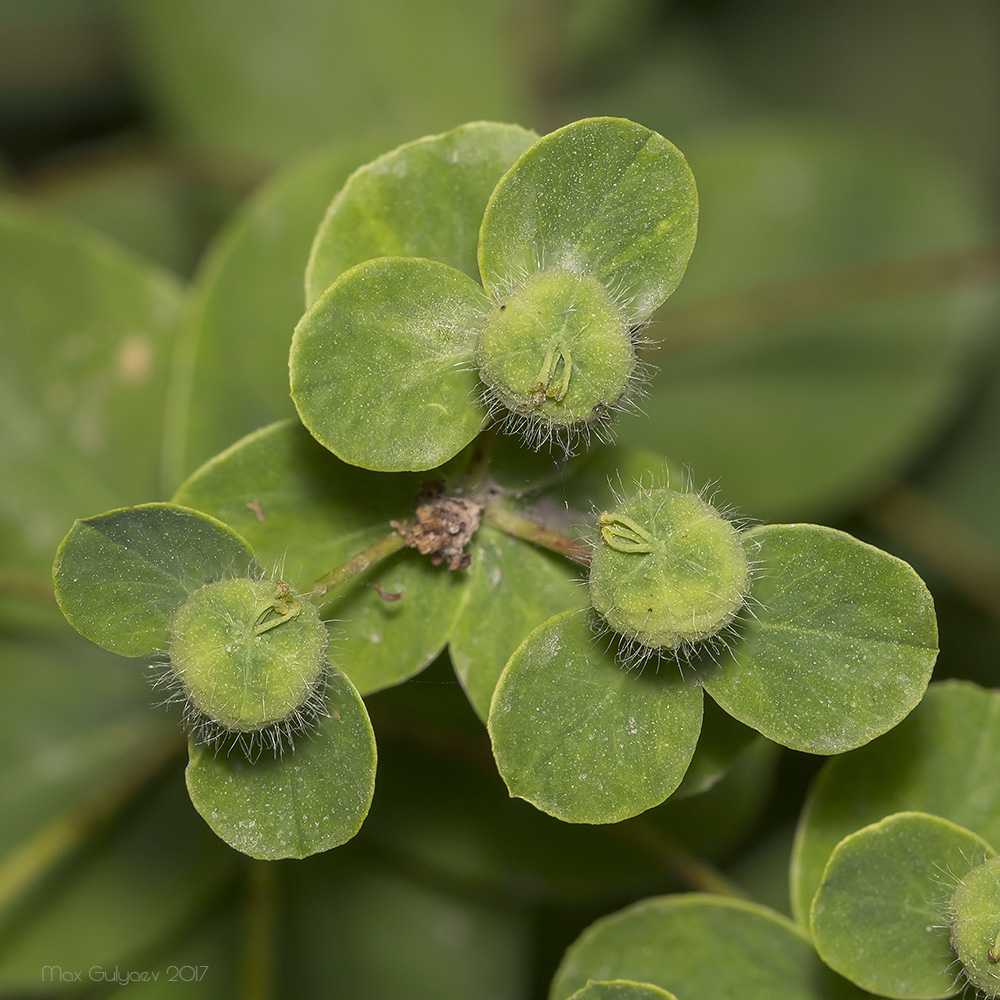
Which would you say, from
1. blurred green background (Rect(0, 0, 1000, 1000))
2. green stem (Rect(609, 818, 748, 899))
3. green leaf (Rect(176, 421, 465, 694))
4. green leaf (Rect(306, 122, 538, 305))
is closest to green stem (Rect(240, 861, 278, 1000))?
blurred green background (Rect(0, 0, 1000, 1000))

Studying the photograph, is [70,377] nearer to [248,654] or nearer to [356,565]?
[356,565]

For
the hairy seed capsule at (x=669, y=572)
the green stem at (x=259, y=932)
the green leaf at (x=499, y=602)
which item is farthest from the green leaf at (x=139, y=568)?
the green stem at (x=259, y=932)

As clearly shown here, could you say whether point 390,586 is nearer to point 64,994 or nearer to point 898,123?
point 64,994

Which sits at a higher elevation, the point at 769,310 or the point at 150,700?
the point at 769,310

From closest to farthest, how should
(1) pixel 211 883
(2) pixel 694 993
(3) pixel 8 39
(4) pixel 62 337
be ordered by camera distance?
(2) pixel 694 993 < (4) pixel 62 337 < (1) pixel 211 883 < (3) pixel 8 39

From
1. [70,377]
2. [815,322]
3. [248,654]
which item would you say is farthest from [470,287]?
[815,322]

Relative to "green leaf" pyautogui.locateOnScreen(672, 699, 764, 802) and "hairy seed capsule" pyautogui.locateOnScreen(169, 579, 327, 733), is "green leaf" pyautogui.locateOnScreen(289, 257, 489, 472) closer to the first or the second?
"hairy seed capsule" pyautogui.locateOnScreen(169, 579, 327, 733)

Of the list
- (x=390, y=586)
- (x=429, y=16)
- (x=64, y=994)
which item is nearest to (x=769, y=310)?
(x=429, y=16)
